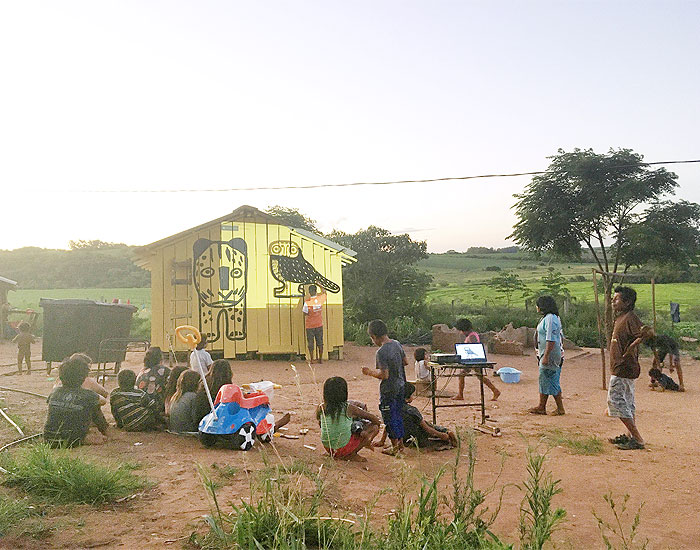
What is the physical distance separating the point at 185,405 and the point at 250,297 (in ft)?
26.8

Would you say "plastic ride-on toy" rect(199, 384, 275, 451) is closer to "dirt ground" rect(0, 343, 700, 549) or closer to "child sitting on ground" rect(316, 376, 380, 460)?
"dirt ground" rect(0, 343, 700, 549)

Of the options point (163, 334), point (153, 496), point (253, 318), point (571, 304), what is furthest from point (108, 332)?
point (571, 304)

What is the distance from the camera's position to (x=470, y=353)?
793 cm

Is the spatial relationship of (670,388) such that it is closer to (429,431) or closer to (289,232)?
(429,431)

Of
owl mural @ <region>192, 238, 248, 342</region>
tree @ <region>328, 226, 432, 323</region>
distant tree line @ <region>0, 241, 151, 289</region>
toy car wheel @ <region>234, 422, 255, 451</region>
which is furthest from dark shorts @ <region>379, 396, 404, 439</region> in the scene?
distant tree line @ <region>0, 241, 151, 289</region>

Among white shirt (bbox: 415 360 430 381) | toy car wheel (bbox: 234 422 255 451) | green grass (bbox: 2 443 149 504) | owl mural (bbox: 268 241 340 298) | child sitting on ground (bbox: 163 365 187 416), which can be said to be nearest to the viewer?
green grass (bbox: 2 443 149 504)

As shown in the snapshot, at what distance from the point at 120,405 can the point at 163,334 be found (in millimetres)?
7273

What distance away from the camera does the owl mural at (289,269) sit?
15.4 metres

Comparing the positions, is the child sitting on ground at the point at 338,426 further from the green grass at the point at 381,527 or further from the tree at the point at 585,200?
the tree at the point at 585,200

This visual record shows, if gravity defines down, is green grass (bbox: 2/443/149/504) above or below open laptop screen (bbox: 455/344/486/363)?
below

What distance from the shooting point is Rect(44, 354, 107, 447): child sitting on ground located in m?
6.45

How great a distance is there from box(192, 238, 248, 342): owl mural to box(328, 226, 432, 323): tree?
8464mm

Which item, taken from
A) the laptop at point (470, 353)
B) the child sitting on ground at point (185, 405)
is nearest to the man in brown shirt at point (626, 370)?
the laptop at point (470, 353)

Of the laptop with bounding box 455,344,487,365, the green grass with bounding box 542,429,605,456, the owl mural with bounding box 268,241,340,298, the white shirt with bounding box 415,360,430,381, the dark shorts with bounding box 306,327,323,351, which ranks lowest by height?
the green grass with bounding box 542,429,605,456
